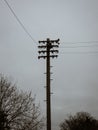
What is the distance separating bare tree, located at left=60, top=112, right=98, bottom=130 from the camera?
3590 inches

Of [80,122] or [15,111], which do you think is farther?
[80,122]

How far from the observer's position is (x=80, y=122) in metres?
96.1

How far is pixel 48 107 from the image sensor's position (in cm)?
2006

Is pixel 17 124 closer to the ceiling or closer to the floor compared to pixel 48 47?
closer to the floor

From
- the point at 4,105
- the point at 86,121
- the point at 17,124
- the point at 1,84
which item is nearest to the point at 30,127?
the point at 17,124

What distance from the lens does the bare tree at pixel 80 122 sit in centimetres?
9119

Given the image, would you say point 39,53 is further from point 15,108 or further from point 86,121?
point 86,121

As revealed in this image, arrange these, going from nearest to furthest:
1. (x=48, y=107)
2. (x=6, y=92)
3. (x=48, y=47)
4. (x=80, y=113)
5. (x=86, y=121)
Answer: (x=48, y=107)
(x=48, y=47)
(x=6, y=92)
(x=86, y=121)
(x=80, y=113)

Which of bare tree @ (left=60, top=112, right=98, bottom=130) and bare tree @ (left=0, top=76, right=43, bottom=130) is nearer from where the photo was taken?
bare tree @ (left=0, top=76, right=43, bottom=130)

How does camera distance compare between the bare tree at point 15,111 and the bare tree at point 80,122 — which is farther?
the bare tree at point 80,122

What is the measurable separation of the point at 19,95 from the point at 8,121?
329cm

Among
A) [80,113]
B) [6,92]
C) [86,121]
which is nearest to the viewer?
[6,92]

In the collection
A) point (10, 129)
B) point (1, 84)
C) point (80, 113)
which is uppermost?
point (80, 113)

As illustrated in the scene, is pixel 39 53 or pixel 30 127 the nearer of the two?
pixel 39 53
